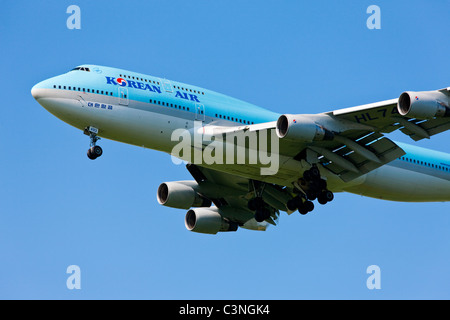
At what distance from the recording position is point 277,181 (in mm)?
38938

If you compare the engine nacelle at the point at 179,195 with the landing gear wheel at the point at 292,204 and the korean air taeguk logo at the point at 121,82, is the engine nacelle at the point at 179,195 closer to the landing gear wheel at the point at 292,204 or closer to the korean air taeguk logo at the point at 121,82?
the landing gear wheel at the point at 292,204

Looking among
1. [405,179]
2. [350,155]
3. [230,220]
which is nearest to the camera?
[350,155]

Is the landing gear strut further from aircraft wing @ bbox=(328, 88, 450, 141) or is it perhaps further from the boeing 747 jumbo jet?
aircraft wing @ bbox=(328, 88, 450, 141)

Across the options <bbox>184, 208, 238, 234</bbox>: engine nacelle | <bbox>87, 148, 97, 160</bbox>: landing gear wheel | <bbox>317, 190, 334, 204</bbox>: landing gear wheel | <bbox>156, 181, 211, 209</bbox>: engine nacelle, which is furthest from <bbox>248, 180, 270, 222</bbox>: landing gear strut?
<bbox>87, 148, 97, 160</bbox>: landing gear wheel

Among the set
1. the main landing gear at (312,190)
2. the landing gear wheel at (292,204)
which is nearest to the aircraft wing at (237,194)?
the landing gear wheel at (292,204)

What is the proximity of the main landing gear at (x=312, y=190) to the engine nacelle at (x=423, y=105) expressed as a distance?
19.7 feet

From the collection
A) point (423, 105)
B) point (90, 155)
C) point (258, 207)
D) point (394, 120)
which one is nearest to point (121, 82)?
point (90, 155)

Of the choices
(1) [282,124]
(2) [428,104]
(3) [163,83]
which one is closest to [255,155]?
(1) [282,124]

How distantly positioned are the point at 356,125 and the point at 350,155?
8.88ft

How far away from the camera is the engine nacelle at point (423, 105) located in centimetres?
3209

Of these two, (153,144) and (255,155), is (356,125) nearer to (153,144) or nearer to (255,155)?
(255,155)

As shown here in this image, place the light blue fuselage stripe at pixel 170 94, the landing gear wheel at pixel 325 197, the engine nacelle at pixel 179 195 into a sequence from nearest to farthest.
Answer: the light blue fuselage stripe at pixel 170 94
the landing gear wheel at pixel 325 197
the engine nacelle at pixel 179 195

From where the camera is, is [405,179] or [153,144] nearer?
[153,144]

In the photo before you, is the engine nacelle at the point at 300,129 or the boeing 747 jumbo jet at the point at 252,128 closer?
the engine nacelle at the point at 300,129
